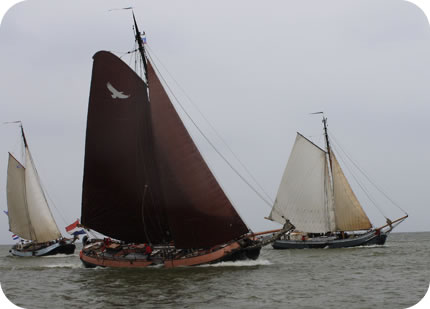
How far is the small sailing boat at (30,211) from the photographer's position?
50.3 m

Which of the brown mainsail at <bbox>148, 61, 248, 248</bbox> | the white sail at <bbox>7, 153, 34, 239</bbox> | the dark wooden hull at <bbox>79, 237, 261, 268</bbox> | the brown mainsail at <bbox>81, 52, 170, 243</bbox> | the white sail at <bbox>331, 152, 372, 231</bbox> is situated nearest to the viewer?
the brown mainsail at <bbox>148, 61, 248, 248</bbox>

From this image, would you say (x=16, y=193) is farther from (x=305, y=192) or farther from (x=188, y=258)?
(x=188, y=258)

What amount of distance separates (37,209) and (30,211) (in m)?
0.66

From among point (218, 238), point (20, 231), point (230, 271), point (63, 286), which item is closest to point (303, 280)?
point (230, 271)

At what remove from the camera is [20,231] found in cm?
5262

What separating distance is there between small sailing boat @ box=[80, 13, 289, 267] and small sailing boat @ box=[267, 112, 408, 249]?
63.4ft

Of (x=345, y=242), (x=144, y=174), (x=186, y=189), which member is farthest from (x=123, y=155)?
(x=345, y=242)

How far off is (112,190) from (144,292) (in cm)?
1105

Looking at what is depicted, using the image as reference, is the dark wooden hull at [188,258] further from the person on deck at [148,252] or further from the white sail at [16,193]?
the white sail at [16,193]

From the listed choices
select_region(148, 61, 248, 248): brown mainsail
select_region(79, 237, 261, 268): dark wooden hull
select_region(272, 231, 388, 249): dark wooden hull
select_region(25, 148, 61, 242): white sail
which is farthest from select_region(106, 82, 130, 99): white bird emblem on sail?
select_region(272, 231, 388, 249): dark wooden hull

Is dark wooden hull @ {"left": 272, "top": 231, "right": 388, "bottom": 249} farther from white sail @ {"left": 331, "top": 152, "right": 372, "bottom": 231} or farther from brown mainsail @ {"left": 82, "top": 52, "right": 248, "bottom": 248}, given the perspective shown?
brown mainsail @ {"left": 82, "top": 52, "right": 248, "bottom": 248}

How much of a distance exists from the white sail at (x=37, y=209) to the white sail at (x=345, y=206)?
90.1ft

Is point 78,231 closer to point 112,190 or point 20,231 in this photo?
point 112,190

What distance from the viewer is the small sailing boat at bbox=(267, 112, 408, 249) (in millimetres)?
51344
